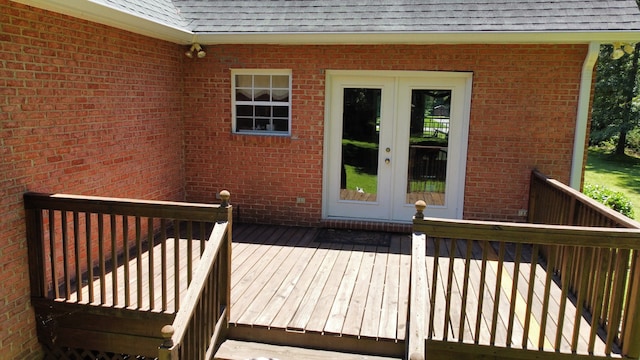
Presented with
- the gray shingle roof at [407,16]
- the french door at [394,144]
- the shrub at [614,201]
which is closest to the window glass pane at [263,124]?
the french door at [394,144]

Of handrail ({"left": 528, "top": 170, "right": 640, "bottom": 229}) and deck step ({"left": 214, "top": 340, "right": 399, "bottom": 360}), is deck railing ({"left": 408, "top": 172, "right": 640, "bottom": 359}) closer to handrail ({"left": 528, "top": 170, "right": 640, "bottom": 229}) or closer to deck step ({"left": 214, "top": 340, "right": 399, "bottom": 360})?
handrail ({"left": 528, "top": 170, "right": 640, "bottom": 229})

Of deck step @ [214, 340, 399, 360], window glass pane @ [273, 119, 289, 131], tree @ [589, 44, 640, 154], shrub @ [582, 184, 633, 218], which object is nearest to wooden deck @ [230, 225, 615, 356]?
deck step @ [214, 340, 399, 360]

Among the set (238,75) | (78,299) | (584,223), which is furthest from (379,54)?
(78,299)

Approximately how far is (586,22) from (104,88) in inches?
228

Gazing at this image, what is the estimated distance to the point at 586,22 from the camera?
5957 mm

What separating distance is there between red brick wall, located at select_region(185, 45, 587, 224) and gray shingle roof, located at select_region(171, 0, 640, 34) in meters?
0.30

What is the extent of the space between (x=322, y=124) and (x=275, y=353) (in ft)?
12.2

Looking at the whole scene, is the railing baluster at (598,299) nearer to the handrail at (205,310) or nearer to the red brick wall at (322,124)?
the handrail at (205,310)

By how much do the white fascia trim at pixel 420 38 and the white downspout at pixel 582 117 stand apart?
0.84ft

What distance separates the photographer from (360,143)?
706 cm

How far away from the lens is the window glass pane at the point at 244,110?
7.19 meters

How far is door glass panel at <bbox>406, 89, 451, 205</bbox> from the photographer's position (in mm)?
6773

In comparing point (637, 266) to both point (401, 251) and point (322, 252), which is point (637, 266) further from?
point (322, 252)

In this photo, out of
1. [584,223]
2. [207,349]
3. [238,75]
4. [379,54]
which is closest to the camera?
[207,349]
